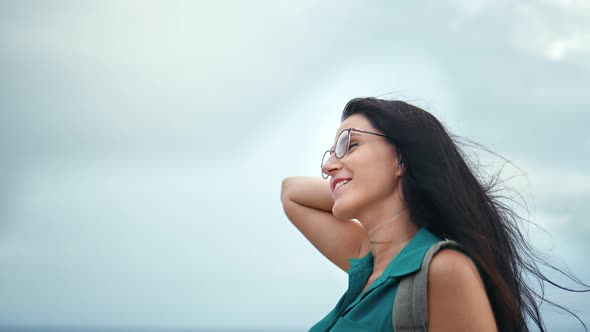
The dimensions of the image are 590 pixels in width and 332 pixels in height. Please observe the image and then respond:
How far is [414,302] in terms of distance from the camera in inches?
87.6

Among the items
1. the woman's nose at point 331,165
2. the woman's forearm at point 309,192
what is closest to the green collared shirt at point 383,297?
the woman's nose at point 331,165

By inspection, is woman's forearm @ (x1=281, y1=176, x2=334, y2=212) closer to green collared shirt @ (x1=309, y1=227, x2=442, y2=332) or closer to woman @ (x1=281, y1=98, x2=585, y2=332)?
woman @ (x1=281, y1=98, x2=585, y2=332)

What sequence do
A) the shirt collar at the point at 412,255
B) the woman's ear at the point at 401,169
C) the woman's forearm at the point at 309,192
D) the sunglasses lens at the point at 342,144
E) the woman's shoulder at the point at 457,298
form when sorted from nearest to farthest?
the woman's shoulder at the point at 457,298, the shirt collar at the point at 412,255, the woman's ear at the point at 401,169, the sunglasses lens at the point at 342,144, the woman's forearm at the point at 309,192

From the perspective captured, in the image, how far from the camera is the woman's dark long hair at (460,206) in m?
2.44

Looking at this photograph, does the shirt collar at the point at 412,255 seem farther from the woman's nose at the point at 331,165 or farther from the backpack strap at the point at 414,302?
the woman's nose at the point at 331,165

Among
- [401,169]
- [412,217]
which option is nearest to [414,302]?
[412,217]

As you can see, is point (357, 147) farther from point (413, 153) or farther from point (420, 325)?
point (420, 325)

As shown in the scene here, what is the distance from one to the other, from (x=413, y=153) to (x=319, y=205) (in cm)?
96

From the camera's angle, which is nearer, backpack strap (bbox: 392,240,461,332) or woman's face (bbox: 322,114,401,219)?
backpack strap (bbox: 392,240,461,332)

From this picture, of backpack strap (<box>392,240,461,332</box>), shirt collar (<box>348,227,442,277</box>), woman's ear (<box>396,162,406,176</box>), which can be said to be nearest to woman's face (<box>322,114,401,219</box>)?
woman's ear (<box>396,162,406,176</box>)

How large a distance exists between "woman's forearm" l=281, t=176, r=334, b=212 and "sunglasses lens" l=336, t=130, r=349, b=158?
57 centimetres

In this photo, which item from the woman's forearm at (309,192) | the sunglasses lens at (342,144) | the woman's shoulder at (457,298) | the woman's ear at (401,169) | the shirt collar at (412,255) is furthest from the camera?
the woman's forearm at (309,192)

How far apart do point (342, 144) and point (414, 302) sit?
3.26ft

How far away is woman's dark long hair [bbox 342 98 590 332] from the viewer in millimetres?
2438
